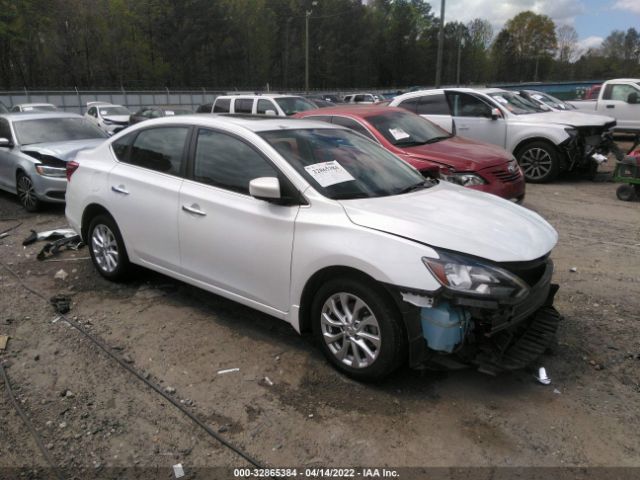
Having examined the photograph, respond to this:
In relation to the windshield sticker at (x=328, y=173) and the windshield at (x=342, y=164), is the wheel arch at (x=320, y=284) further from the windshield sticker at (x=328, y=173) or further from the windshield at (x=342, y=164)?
the windshield sticker at (x=328, y=173)

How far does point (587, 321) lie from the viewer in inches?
170

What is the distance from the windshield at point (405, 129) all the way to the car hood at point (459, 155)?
0.19 metres

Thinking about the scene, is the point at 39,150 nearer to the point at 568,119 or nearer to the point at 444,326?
the point at 444,326

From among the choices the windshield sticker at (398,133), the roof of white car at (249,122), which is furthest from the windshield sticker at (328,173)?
the windshield sticker at (398,133)

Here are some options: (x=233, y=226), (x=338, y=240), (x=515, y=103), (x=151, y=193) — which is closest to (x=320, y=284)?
(x=338, y=240)

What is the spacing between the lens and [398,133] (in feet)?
24.3

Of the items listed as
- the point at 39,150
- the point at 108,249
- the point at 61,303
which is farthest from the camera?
the point at 39,150

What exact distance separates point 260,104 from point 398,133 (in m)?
7.29

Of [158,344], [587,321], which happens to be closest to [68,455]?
[158,344]

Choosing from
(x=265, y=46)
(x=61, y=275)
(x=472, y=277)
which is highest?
(x=265, y=46)

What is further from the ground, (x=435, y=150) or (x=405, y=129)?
(x=405, y=129)

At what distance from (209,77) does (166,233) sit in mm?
69549

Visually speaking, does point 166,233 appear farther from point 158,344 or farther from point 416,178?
point 416,178

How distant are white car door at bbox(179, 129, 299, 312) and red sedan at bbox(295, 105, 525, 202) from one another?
266cm
